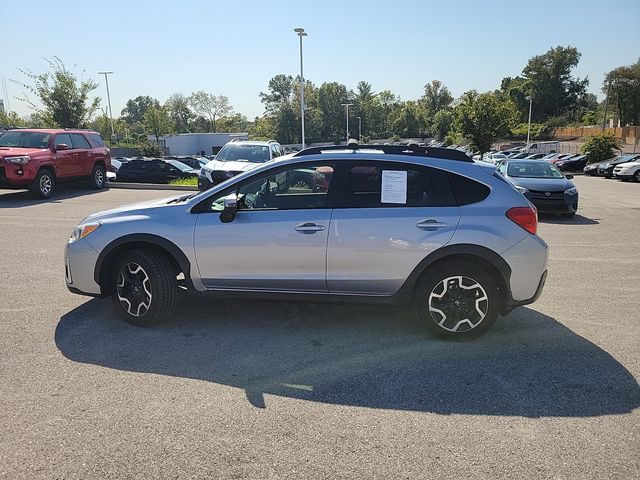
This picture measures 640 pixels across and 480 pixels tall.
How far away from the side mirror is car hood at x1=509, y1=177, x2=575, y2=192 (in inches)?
404

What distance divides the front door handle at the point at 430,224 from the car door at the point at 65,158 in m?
12.8

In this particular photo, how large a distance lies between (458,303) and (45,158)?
1289 centimetres

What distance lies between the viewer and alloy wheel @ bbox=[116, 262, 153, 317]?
481 centimetres

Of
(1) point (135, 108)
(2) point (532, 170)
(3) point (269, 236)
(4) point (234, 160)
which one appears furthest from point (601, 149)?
(1) point (135, 108)

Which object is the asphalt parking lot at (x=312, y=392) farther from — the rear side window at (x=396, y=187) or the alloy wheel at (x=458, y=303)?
the rear side window at (x=396, y=187)

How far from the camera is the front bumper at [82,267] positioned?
4.86m

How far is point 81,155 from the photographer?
15.2 m

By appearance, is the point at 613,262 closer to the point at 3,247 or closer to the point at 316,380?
the point at 316,380

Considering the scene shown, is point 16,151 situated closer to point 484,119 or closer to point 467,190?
point 467,190

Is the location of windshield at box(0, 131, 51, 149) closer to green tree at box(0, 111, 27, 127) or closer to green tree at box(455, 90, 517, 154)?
green tree at box(455, 90, 517, 154)

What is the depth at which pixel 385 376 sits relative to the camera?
393 cm

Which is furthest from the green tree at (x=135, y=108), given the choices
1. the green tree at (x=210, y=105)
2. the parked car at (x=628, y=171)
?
the parked car at (x=628, y=171)

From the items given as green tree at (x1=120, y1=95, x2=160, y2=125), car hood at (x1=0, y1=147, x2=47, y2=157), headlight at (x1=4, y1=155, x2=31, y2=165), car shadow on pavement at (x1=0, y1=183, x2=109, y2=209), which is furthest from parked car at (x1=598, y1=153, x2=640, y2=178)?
green tree at (x1=120, y1=95, x2=160, y2=125)

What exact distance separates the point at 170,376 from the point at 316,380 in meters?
1.14
